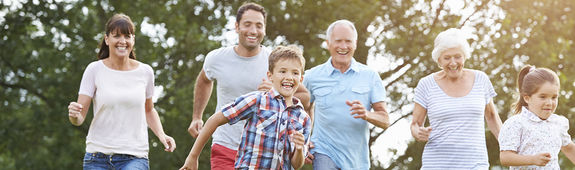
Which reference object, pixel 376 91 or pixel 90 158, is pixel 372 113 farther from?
pixel 90 158

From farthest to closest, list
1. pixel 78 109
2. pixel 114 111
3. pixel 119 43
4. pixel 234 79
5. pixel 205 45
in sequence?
pixel 205 45 → pixel 234 79 → pixel 119 43 → pixel 114 111 → pixel 78 109

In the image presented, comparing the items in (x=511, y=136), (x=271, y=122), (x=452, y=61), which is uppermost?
(x=452, y=61)

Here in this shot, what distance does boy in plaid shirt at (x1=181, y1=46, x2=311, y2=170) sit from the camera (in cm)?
468

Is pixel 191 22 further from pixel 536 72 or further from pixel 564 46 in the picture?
pixel 536 72

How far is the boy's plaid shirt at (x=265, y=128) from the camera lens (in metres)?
4.67

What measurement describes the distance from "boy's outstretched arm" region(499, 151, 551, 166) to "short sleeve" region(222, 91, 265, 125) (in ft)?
5.67

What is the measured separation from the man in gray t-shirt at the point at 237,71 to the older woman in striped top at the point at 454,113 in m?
0.92

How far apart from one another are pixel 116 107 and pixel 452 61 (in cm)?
235

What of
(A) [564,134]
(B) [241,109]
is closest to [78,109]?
(B) [241,109]

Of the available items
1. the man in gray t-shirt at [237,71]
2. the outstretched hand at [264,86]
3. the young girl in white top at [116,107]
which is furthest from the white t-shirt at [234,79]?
the young girl in white top at [116,107]

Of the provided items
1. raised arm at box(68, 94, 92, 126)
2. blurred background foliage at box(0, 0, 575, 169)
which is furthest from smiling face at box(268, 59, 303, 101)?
blurred background foliage at box(0, 0, 575, 169)

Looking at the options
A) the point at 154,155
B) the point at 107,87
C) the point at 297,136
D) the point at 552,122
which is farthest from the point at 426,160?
the point at 154,155

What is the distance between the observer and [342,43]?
5742mm

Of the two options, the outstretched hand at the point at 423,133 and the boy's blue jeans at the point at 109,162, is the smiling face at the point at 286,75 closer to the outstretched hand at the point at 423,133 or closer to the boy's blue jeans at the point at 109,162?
the outstretched hand at the point at 423,133
